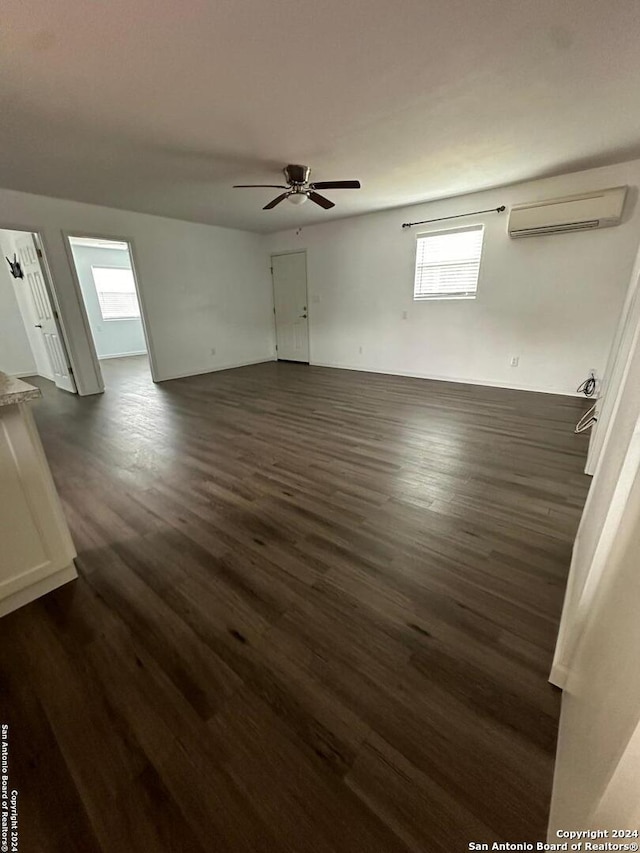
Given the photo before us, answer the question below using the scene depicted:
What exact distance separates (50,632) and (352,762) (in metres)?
1.26

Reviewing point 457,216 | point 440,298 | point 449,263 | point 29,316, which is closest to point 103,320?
point 29,316

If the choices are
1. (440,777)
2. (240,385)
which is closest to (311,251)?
(240,385)

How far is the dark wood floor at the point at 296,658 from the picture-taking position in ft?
2.80

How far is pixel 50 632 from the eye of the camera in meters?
1.36

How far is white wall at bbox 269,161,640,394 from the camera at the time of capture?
382 cm

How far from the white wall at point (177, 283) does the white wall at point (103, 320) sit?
178 cm

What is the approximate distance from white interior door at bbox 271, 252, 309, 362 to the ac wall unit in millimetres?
3617

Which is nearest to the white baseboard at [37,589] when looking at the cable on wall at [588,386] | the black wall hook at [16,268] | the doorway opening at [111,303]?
the cable on wall at [588,386]

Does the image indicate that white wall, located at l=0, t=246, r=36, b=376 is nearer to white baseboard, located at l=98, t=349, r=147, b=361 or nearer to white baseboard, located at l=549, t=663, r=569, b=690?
white baseboard, located at l=98, t=349, r=147, b=361

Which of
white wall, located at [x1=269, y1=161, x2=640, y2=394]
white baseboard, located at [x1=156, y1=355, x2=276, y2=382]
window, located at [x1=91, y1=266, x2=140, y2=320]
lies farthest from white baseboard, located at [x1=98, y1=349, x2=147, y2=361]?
white wall, located at [x1=269, y1=161, x2=640, y2=394]

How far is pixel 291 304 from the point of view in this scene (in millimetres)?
6844

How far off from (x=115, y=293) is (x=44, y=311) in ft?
11.7

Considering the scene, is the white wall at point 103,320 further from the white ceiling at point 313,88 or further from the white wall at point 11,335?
the white ceiling at point 313,88

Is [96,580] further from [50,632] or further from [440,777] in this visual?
[440,777]
